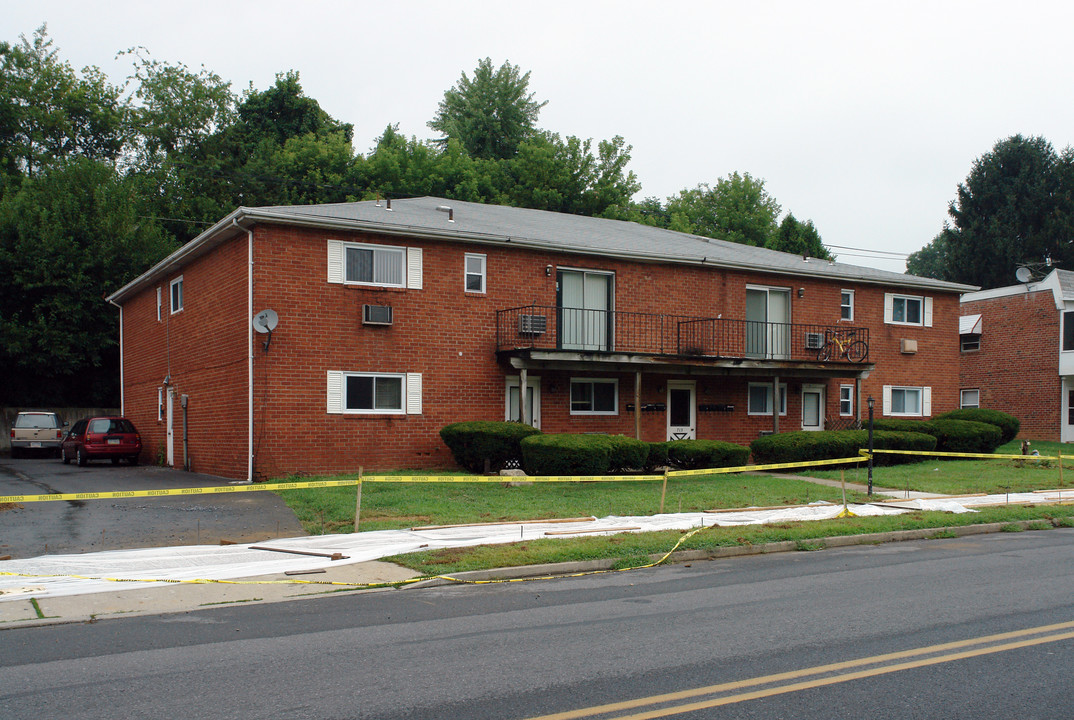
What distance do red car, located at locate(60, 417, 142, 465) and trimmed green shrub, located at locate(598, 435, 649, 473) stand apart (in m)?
14.9

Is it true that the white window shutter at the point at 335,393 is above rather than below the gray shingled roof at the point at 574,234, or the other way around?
below

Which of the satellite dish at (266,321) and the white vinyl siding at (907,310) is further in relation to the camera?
the white vinyl siding at (907,310)

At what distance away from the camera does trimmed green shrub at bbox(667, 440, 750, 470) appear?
21.1 metres

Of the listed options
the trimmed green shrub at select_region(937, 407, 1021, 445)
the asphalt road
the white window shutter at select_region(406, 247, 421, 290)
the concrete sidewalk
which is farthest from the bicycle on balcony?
the concrete sidewalk

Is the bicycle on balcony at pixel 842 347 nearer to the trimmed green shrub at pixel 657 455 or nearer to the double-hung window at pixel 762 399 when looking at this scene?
the double-hung window at pixel 762 399

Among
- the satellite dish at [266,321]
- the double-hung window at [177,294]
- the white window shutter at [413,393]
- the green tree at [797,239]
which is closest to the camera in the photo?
the satellite dish at [266,321]

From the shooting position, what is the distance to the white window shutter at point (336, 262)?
68.3 feet

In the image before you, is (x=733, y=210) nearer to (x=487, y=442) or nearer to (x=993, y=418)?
(x=993, y=418)

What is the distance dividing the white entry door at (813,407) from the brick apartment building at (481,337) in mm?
62

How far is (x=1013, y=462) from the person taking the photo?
78.0 feet

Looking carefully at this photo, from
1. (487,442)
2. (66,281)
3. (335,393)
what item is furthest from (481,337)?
(66,281)

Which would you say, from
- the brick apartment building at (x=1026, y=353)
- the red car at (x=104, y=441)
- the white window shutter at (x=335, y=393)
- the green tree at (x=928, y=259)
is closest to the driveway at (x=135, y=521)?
the white window shutter at (x=335, y=393)

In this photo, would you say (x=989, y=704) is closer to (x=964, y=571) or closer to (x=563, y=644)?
(x=563, y=644)

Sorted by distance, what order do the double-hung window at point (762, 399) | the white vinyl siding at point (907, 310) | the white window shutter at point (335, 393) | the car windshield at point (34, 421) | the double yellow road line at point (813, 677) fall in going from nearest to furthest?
the double yellow road line at point (813, 677) → the white window shutter at point (335, 393) → the double-hung window at point (762, 399) → the white vinyl siding at point (907, 310) → the car windshield at point (34, 421)
